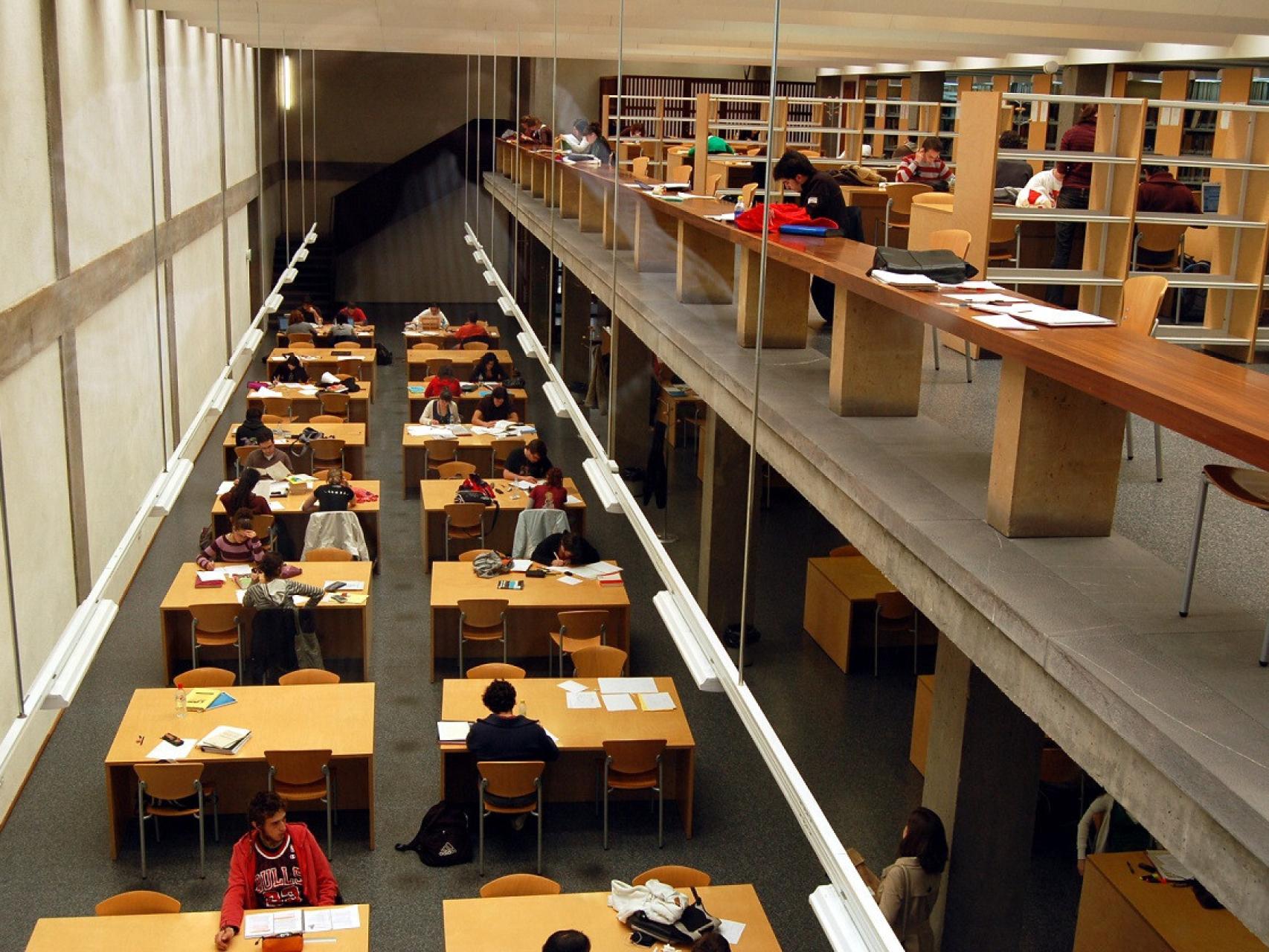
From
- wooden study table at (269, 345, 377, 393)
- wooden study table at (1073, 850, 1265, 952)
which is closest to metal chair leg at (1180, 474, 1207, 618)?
wooden study table at (1073, 850, 1265, 952)

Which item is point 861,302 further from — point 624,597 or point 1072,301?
point 624,597

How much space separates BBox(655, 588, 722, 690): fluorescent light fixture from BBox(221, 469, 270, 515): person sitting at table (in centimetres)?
603

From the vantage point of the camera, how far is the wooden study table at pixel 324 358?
16.5 m

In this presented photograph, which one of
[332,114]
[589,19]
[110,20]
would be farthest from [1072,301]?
[332,114]

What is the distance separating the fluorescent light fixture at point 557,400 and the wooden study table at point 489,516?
3.08 meters

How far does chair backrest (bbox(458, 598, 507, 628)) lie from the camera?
9.49 m

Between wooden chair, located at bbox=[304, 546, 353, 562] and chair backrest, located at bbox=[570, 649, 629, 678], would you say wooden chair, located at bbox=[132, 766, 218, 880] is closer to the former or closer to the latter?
chair backrest, located at bbox=[570, 649, 629, 678]

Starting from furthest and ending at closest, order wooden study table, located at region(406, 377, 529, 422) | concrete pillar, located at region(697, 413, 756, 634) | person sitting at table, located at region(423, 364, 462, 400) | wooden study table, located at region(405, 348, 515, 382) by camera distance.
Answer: wooden study table, located at region(405, 348, 515, 382) < wooden study table, located at region(406, 377, 529, 422) < person sitting at table, located at region(423, 364, 462, 400) < concrete pillar, located at region(697, 413, 756, 634)

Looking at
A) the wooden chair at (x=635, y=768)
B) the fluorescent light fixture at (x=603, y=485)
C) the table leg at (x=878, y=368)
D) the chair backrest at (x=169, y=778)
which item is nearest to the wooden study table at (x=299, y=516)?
the chair backrest at (x=169, y=778)

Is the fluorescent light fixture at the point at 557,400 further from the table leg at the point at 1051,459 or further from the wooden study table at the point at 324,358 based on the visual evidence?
the wooden study table at the point at 324,358

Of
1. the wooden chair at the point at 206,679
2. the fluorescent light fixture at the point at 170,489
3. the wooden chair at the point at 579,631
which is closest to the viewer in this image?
the fluorescent light fixture at the point at 170,489

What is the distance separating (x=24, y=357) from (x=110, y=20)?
12.7ft

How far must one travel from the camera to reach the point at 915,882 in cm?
577

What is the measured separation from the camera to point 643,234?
1034 centimetres
